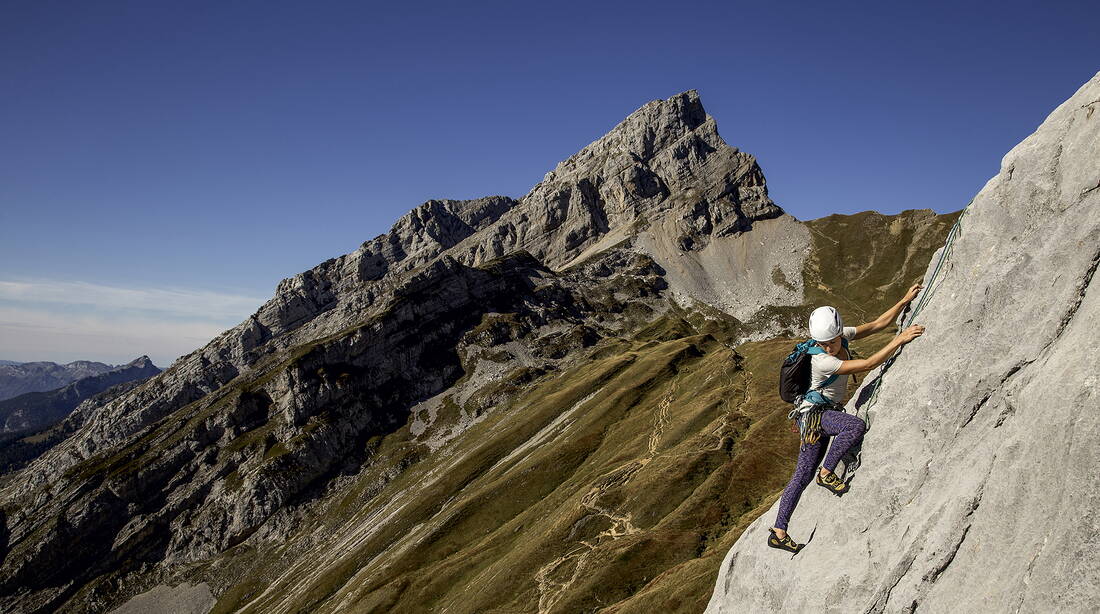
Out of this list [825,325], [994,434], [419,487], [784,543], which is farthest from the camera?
[419,487]

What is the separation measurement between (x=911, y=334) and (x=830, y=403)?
292 cm

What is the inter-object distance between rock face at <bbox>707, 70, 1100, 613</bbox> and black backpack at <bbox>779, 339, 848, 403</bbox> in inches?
86.6

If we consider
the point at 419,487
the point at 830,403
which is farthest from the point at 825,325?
the point at 419,487

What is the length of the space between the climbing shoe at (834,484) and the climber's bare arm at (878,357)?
3534mm

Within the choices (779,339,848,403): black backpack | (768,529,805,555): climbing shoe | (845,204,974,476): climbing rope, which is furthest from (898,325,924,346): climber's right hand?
(768,529,805,555): climbing shoe

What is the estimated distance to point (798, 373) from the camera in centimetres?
1494

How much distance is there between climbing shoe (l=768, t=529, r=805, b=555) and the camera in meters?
16.1

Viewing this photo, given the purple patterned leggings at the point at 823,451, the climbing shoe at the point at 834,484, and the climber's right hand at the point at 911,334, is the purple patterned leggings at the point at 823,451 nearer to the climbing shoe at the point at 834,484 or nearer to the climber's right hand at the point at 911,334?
the climbing shoe at the point at 834,484

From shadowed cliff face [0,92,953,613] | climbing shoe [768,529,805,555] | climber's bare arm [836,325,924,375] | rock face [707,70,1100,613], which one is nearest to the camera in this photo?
rock face [707,70,1100,613]

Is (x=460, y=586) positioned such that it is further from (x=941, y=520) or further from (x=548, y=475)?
(x=941, y=520)

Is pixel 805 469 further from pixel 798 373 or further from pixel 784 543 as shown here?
pixel 798 373

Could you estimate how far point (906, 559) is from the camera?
12.3m

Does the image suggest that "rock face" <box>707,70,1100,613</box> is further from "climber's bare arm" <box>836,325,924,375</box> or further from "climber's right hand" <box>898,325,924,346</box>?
"climber's bare arm" <box>836,325,924,375</box>

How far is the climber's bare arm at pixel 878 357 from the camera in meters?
13.0
